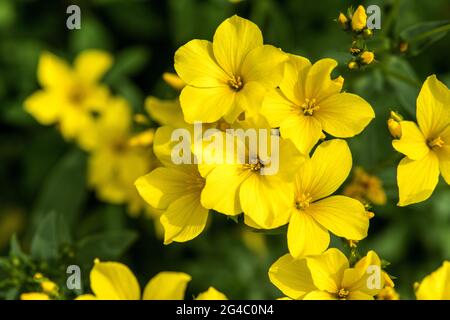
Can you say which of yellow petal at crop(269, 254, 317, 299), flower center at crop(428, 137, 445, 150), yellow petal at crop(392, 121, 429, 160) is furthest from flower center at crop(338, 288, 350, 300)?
→ flower center at crop(428, 137, 445, 150)

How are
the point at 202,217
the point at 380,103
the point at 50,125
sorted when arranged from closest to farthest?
the point at 202,217, the point at 380,103, the point at 50,125

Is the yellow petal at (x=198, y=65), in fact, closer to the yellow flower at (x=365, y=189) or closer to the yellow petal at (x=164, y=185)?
the yellow petal at (x=164, y=185)

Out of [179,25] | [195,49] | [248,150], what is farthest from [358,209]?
[179,25]

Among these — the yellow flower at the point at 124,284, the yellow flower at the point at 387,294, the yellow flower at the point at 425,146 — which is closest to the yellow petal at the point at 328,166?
the yellow flower at the point at 425,146

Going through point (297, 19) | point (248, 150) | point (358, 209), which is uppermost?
point (297, 19)

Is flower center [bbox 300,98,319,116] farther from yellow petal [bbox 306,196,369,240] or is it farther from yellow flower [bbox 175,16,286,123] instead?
yellow petal [bbox 306,196,369,240]

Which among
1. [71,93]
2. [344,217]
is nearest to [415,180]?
[344,217]

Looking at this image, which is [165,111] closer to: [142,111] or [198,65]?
[198,65]
